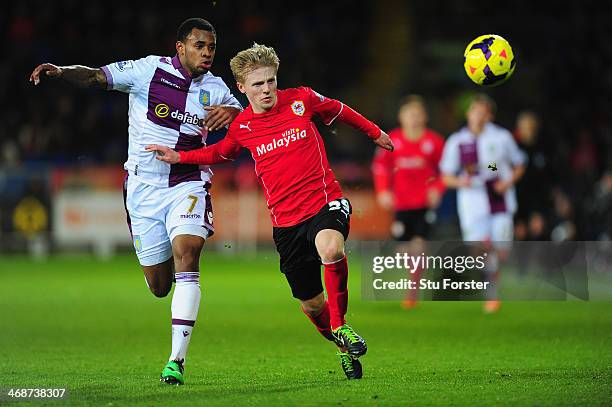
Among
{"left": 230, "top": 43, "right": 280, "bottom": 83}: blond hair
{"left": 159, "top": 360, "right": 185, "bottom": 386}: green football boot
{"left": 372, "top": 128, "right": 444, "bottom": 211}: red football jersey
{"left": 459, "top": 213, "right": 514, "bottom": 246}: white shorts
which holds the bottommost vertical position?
{"left": 159, "top": 360, "right": 185, "bottom": 386}: green football boot

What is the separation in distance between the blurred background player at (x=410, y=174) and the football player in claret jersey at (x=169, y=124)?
5331mm

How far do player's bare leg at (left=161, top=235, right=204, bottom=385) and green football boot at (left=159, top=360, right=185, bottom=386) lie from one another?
0.16 feet

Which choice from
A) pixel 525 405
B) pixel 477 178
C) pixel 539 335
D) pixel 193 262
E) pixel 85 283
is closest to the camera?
pixel 525 405

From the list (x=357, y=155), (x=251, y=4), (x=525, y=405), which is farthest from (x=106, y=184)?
(x=525, y=405)

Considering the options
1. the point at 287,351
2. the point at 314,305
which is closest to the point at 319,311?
the point at 314,305

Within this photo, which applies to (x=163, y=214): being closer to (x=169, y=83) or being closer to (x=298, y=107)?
(x=169, y=83)

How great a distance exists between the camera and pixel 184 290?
7.43m

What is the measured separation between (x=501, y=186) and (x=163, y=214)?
589 centimetres

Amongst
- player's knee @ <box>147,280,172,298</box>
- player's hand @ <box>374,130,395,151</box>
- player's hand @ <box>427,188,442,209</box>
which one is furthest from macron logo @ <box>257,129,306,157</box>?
player's hand @ <box>427,188,442,209</box>

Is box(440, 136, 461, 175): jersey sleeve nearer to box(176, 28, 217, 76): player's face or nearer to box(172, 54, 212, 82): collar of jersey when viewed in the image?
box(172, 54, 212, 82): collar of jersey

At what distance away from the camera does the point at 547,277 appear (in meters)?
14.1

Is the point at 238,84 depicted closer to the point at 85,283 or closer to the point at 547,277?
the point at 547,277

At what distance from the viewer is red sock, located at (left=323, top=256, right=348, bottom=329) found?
7.20 m

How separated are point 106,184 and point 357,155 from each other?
17.9 ft
